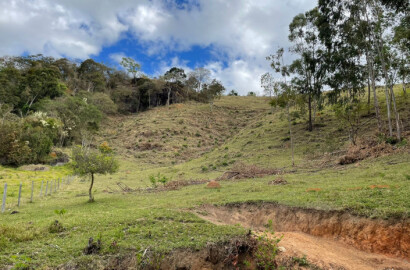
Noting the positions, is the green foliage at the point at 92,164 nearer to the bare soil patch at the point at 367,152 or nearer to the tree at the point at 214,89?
the bare soil patch at the point at 367,152

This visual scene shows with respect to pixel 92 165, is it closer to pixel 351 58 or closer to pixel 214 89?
pixel 351 58

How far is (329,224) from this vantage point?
30.3ft

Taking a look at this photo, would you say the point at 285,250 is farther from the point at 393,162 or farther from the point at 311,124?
the point at 311,124

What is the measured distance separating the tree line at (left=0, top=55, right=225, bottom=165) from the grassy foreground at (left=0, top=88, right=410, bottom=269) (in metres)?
5.84


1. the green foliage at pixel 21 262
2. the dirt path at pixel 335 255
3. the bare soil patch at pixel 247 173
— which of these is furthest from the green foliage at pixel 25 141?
the dirt path at pixel 335 255

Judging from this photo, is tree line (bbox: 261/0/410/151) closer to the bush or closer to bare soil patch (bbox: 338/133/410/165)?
bare soil patch (bbox: 338/133/410/165)

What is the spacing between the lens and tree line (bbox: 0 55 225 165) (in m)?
36.7

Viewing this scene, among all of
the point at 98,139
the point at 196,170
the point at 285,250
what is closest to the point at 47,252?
the point at 285,250

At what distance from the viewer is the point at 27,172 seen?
31125 millimetres

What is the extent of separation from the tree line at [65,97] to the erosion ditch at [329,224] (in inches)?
1321

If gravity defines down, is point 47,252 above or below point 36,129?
below

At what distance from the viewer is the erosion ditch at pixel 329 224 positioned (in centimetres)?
772

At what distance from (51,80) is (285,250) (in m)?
62.6

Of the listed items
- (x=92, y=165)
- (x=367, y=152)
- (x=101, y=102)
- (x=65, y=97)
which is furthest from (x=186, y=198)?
(x=101, y=102)
